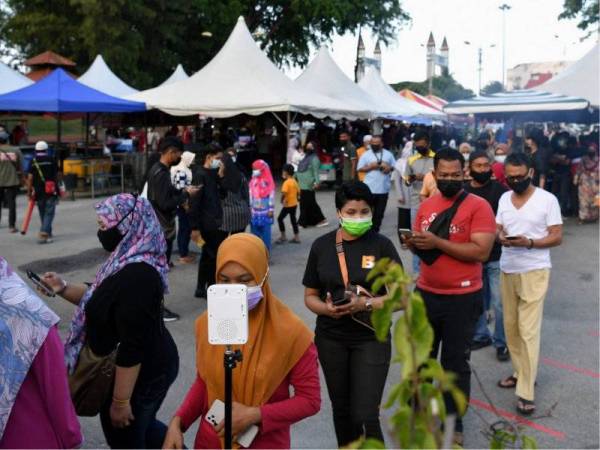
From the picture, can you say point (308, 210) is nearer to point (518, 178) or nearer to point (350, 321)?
point (518, 178)

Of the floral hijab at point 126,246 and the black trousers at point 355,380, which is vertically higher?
the floral hijab at point 126,246

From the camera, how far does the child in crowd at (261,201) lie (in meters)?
10.3

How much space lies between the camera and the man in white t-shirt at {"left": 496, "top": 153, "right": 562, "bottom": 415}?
5.13 m

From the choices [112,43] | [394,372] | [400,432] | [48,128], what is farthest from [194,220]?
[48,128]

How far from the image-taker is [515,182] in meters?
5.27

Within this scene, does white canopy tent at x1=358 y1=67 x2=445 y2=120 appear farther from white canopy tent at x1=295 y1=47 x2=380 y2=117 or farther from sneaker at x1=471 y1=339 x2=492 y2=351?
sneaker at x1=471 y1=339 x2=492 y2=351

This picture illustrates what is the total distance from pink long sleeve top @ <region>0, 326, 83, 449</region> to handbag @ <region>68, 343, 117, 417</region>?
2.36 ft

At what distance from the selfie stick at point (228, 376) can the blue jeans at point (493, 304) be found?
4.01 m

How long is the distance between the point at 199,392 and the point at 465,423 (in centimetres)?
257

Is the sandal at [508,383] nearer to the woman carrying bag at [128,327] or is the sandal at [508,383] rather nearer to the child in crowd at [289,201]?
the woman carrying bag at [128,327]

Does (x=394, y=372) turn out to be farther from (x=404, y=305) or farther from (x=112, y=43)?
(x=112, y=43)

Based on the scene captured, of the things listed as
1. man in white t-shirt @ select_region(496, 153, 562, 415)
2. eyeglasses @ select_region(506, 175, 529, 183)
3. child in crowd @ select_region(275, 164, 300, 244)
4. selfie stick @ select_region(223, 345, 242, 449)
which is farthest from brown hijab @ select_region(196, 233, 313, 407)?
child in crowd @ select_region(275, 164, 300, 244)

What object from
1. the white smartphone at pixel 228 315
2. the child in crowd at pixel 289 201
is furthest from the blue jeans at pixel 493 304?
the child in crowd at pixel 289 201

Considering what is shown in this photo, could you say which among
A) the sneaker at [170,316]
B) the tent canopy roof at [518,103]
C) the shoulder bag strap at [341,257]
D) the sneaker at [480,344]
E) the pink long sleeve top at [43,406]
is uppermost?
the tent canopy roof at [518,103]
